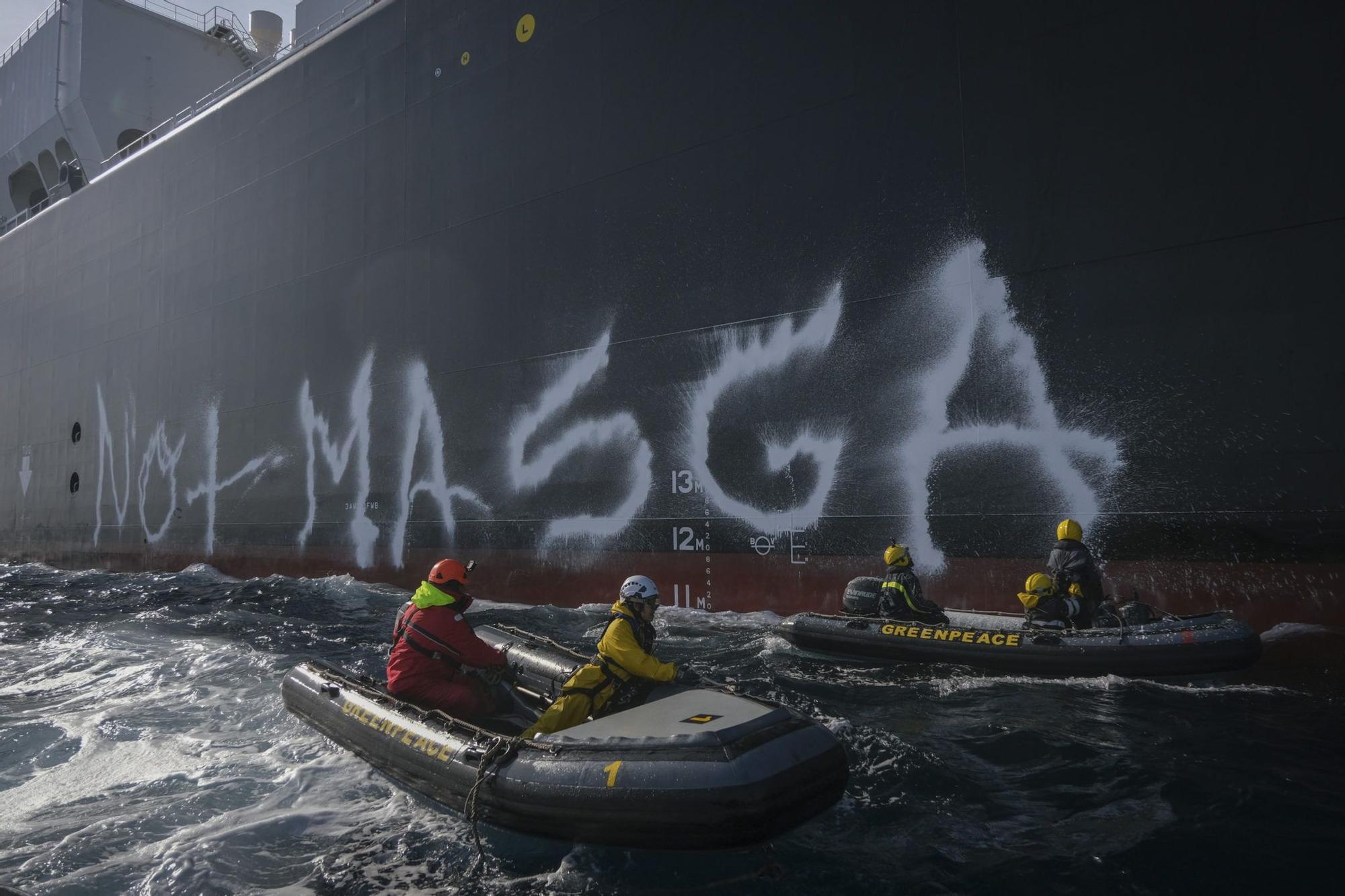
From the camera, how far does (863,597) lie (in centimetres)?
809

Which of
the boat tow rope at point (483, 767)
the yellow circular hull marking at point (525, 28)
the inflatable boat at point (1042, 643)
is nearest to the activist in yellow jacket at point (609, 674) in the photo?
the boat tow rope at point (483, 767)

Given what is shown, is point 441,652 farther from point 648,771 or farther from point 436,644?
point 648,771

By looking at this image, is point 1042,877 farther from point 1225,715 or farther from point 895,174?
point 895,174

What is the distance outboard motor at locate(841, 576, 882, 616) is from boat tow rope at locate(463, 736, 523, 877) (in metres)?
4.52

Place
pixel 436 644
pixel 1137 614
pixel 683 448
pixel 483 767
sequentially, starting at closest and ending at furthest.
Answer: pixel 483 767 < pixel 436 644 < pixel 1137 614 < pixel 683 448

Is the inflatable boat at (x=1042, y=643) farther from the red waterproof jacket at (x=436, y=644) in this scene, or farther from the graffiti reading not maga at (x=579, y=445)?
the red waterproof jacket at (x=436, y=644)

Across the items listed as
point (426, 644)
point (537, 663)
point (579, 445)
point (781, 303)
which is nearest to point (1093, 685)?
point (537, 663)

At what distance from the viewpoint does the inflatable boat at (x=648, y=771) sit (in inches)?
148

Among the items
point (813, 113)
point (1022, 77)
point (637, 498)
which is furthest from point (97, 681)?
point (1022, 77)

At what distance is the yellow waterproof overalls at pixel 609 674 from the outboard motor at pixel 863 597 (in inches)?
144

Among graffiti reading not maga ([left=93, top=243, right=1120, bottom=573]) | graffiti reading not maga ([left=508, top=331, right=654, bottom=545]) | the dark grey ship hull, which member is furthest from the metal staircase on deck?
graffiti reading not maga ([left=508, top=331, right=654, bottom=545])

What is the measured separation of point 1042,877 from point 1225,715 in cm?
295

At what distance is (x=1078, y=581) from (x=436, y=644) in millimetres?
5273

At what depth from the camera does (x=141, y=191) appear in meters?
18.3
